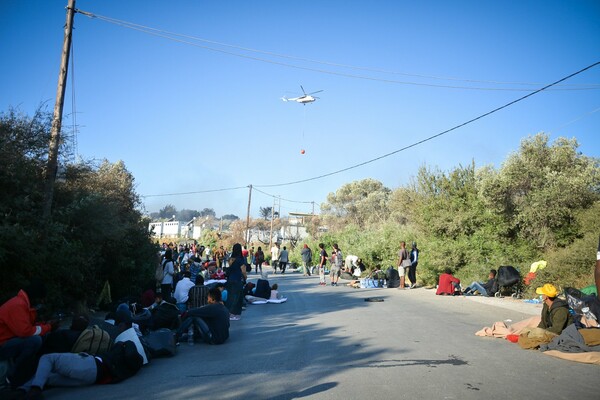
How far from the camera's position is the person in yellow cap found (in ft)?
A: 28.6

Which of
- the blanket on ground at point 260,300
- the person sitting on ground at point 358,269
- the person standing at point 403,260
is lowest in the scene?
the blanket on ground at point 260,300

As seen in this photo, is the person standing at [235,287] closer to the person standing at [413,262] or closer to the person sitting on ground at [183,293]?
the person sitting on ground at [183,293]

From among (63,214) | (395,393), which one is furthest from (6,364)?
(63,214)

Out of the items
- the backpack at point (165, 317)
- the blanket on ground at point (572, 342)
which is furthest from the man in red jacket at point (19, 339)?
the blanket on ground at point (572, 342)

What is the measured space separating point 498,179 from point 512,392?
663 inches

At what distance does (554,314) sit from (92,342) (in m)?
8.26

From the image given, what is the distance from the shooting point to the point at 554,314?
8.82m

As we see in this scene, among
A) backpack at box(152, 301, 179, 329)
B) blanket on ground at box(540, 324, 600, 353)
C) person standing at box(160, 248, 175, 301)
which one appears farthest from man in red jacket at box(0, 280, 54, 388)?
person standing at box(160, 248, 175, 301)

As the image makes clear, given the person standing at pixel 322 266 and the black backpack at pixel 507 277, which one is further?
the person standing at pixel 322 266

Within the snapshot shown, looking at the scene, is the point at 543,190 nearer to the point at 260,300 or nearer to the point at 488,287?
the point at 488,287

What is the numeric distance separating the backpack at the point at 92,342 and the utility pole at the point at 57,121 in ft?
15.8

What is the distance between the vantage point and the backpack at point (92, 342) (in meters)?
7.20

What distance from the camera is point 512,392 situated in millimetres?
5910

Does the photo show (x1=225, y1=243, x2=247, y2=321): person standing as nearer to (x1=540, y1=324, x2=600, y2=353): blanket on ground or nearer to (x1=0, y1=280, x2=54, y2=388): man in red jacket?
(x1=0, y1=280, x2=54, y2=388): man in red jacket
